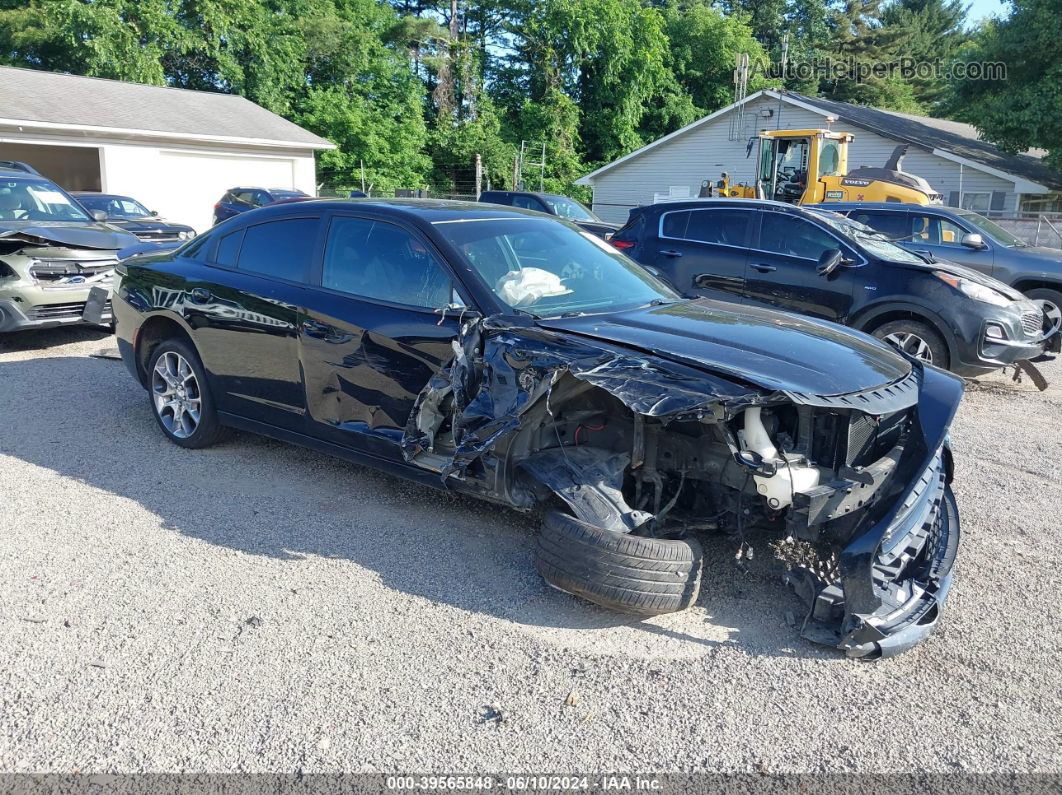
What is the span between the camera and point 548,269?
467 cm

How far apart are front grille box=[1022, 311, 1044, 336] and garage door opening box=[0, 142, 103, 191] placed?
2709 centimetres

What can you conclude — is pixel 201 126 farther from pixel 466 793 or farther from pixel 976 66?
pixel 466 793

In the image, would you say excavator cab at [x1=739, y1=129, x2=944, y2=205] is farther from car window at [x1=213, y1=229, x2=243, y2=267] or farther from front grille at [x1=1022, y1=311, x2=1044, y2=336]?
car window at [x1=213, y1=229, x2=243, y2=267]

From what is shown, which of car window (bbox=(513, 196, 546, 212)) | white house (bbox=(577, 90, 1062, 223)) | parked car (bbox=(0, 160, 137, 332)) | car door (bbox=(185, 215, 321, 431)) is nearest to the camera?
car door (bbox=(185, 215, 321, 431))

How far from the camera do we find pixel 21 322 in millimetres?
8227

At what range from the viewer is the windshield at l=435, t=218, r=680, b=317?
4398mm

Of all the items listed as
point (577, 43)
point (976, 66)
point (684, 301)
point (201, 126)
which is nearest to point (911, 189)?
point (976, 66)

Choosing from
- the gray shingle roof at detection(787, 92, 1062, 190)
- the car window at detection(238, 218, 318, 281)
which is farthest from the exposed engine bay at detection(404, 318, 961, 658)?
the gray shingle roof at detection(787, 92, 1062, 190)

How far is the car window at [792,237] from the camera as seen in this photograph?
8531 millimetres

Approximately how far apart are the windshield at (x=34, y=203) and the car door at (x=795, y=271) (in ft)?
25.4

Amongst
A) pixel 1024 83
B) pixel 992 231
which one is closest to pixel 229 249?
pixel 992 231

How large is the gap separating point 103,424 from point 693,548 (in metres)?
4.68

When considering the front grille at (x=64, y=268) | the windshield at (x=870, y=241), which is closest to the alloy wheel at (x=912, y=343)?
the windshield at (x=870, y=241)

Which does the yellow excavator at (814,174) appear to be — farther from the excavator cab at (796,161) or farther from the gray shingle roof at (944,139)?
the gray shingle roof at (944,139)
